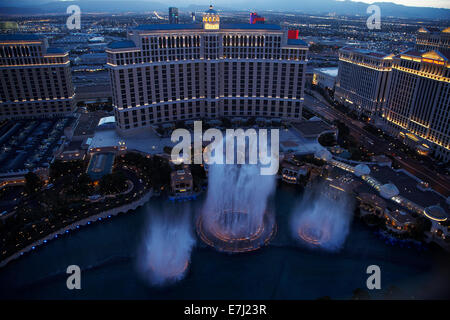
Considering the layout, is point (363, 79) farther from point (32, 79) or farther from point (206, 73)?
point (32, 79)

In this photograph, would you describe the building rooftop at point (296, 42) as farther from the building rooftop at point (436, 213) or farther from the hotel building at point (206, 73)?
the building rooftop at point (436, 213)

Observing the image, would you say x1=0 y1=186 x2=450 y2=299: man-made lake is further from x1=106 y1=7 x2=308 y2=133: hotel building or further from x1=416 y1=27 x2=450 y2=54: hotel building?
x1=416 y1=27 x2=450 y2=54: hotel building

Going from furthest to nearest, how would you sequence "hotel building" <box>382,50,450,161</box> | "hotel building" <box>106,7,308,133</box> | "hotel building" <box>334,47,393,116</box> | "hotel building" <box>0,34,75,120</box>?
"hotel building" <box>334,47,393,116</box> < "hotel building" <box>0,34,75,120</box> < "hotel building" <box>106,7,308,133</box> < "hotel building" <box>382,50,450,161</box>

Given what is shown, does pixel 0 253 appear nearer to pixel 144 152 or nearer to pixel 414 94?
pixel 144 152

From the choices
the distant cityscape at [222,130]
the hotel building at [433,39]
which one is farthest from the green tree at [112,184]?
the hotel building at [433,39]

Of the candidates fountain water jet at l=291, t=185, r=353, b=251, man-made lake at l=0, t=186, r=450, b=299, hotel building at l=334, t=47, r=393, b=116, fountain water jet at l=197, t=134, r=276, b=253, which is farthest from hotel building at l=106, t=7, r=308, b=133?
man-made lake at l=0, t=186, r=450, b=299

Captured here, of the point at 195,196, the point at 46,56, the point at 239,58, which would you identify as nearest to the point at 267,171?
the point at 195,196
